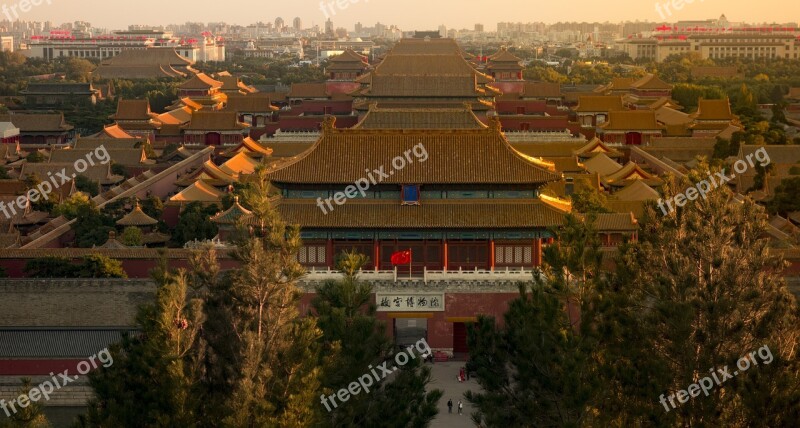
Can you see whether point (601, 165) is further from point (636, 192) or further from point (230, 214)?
point (230, 214)

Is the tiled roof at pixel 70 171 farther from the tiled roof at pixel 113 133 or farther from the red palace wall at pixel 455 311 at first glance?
the red palace wall at pixel 455 311

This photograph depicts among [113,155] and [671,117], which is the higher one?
[671,117]

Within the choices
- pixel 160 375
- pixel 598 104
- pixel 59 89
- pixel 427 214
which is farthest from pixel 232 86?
pixel 160 375

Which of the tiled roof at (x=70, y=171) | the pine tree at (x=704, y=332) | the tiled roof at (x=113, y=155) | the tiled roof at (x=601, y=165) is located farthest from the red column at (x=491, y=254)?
the tiled roof at (x=113, y=155)

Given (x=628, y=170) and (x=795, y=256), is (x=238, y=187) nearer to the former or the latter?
(x=628, y=170)

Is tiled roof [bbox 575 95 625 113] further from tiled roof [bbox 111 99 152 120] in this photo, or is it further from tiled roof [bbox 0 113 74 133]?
tiled roof [bbox 0 113 74 133]

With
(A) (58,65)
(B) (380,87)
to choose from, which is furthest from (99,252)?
(A) (58,65)
